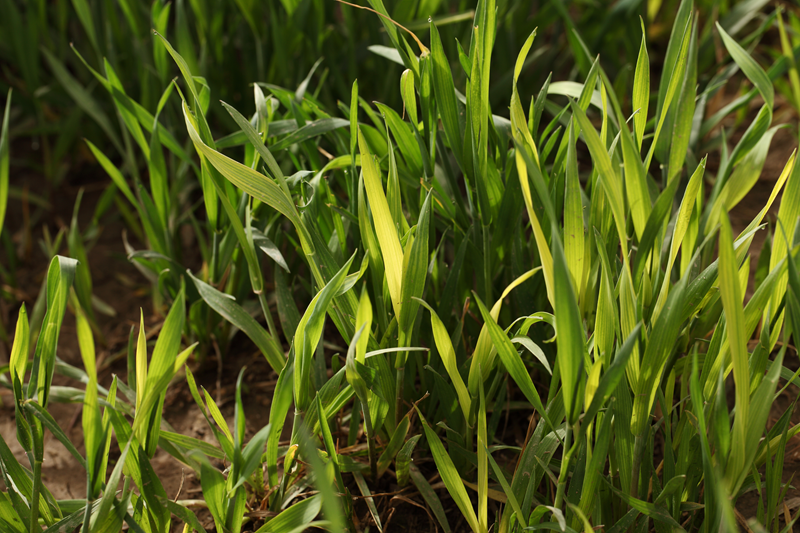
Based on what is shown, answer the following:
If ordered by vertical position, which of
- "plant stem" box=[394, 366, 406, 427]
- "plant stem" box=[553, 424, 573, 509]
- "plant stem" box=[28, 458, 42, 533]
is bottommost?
"plant stem" box=[28, 458, 42, 533]

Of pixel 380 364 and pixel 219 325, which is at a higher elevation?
pixel 380 364

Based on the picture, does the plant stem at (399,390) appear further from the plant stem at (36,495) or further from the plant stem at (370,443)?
the plant stem at (36,495)

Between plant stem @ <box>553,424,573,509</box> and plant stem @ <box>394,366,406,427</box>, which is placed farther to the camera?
plant stem @ <box>394,366,406,427</box>

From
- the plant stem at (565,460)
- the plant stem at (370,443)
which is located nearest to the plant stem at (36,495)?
the plant stem at (370,443)

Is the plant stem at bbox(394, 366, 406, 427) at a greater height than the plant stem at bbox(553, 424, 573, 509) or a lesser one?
lesser

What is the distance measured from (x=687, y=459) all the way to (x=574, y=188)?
11.1 inches

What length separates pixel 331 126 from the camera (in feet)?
2.66

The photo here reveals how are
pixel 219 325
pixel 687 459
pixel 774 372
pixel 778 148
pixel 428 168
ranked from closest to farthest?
pixel 774 372 < pixel 687 459 < pixel 428 168 < pixel 219 325 < pixel 778 148

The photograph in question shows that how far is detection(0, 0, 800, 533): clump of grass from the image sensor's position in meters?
0.55

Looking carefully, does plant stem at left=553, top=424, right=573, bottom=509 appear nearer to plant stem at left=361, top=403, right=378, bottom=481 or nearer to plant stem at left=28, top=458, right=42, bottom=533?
plant stem at left=361, top=403, right=378, bottom=481

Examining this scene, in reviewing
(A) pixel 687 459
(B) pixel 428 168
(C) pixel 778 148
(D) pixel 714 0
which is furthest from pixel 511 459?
(D) pixel 714 0

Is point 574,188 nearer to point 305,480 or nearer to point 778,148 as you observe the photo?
point 305,480

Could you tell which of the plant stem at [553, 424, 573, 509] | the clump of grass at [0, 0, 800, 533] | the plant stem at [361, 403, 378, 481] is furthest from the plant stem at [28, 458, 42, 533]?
the plant stem at [553, 424, 573, 509]

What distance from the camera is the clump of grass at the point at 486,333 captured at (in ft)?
1.82
